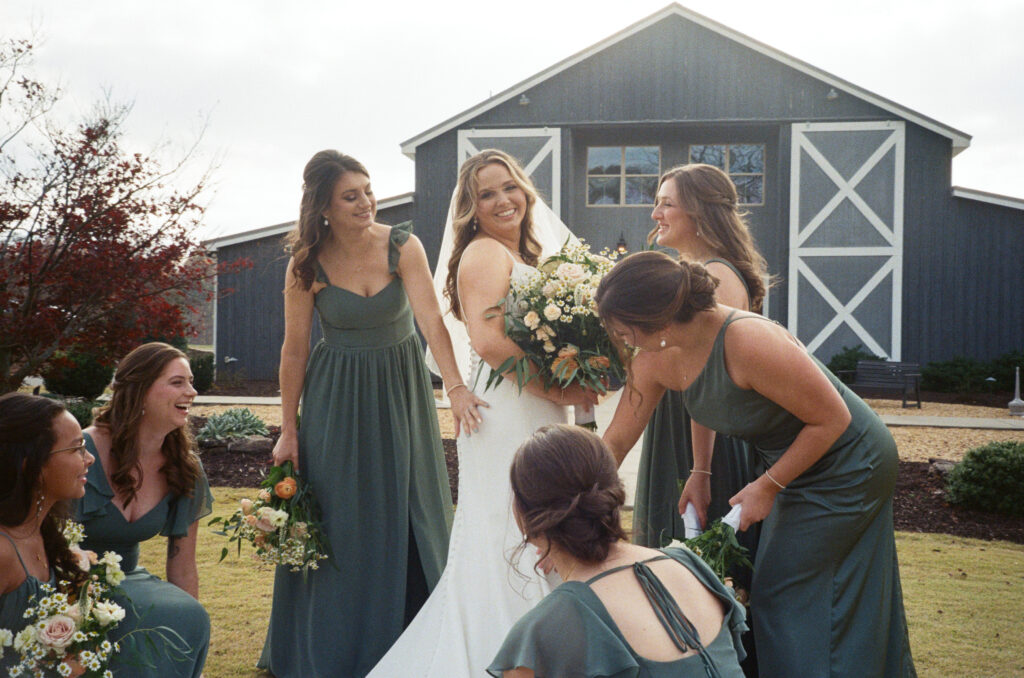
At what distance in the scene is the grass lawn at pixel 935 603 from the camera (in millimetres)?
A: 4602

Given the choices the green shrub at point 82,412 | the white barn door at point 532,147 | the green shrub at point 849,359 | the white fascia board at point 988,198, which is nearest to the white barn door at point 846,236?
the green shrub at point 849,359

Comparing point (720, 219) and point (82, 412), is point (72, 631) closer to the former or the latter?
point (720, 219)

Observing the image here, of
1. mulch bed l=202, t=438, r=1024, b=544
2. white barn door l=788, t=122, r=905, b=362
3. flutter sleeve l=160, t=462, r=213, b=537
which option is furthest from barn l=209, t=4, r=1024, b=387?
flutter sleeve l=160, t=462, r=213, b=537

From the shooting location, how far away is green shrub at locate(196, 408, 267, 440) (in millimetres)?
10844

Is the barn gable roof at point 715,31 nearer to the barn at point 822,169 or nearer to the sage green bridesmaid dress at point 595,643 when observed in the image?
the barn at point 822,169

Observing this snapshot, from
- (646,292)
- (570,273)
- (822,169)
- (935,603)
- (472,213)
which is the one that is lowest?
(935,603)

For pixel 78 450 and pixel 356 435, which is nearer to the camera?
pixel 78 450

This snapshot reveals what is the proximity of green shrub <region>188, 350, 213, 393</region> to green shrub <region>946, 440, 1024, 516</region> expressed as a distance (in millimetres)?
14771

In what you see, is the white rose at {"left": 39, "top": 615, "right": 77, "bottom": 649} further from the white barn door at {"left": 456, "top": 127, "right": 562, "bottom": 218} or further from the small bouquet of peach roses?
the white barn door at {"left": 456, "top": 127, "right": 562, "bottom": 218}

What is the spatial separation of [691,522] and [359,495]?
1.68 m

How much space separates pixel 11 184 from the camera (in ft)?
29.1

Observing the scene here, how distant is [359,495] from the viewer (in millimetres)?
4191

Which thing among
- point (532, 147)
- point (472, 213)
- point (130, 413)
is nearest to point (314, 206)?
point (472, 213)

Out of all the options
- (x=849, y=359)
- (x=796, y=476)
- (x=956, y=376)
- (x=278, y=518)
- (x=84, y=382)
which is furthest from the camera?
(x=849, y=359)
